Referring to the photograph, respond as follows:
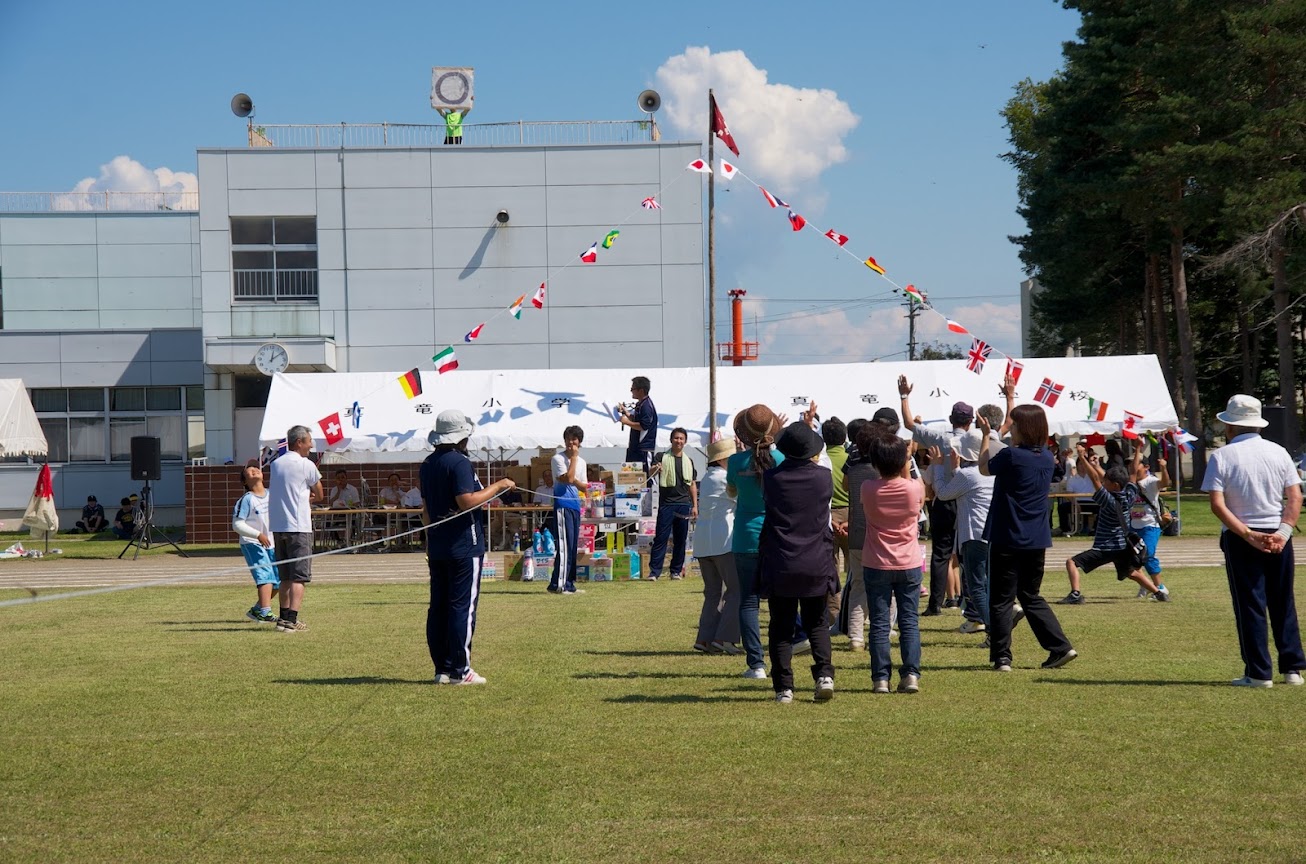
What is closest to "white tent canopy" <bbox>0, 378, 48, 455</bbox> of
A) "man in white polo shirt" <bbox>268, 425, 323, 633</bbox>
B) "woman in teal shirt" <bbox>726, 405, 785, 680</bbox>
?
"man in white polo shirt" <bbox>268, 425, 323, 633</bbox>

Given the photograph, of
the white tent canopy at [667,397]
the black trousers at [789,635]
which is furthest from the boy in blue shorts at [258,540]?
the white tent canopy at [667,397]

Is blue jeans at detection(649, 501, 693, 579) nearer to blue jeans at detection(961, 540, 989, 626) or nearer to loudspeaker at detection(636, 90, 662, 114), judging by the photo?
blue jeans at detection(961, 540, 989, 626)

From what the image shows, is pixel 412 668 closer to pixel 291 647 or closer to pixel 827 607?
pixel 291 647

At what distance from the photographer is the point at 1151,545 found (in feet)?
48.7

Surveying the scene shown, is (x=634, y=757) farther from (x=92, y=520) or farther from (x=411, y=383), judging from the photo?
(x=92, y=520)

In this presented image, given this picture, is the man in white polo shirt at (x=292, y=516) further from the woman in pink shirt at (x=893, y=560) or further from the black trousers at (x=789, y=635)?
the woman in pink shirt at (x=893, y=560)

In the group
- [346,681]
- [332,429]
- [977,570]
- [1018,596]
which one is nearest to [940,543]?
[977,570]

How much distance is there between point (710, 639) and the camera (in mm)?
10711

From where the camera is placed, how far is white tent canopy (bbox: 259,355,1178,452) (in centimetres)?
2533

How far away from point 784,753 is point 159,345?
34596mm

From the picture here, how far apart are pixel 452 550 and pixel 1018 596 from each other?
146 inches

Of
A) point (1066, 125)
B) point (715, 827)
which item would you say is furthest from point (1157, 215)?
point (715, 827)

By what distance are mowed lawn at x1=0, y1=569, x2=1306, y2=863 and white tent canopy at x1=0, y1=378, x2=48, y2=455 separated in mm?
21078

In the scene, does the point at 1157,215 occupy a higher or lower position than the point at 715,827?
higher
